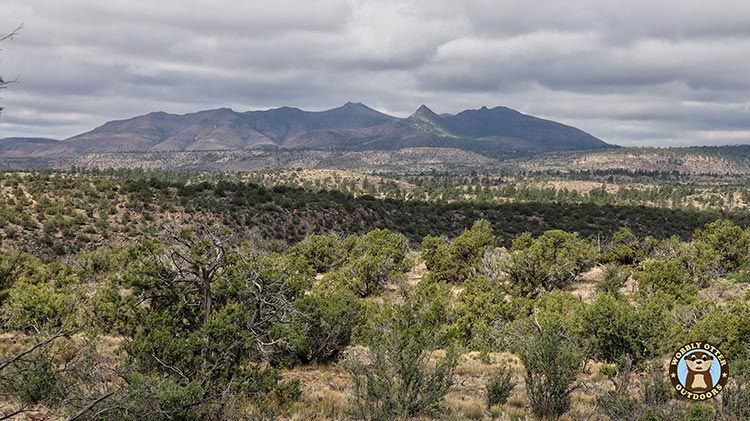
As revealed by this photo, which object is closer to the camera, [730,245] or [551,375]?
[551,375]

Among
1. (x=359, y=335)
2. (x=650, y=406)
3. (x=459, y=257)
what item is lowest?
(x=459, y=257)

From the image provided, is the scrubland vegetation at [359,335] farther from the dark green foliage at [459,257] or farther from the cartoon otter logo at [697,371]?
the cartoon otter logo at [697,371]

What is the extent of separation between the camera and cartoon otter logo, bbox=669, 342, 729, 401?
6980 millimetres

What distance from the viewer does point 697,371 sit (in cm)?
709

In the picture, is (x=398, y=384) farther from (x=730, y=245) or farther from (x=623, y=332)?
(x=730, y=245)

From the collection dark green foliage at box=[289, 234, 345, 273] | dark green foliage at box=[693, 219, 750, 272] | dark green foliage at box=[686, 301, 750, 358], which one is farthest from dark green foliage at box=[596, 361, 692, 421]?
dark green foliage at box=[289, 234, 345, 273]

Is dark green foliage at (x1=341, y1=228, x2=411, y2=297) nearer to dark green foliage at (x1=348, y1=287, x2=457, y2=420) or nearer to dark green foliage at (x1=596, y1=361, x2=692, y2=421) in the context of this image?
dark green foliage at (x1=348, y1=287, x2=457, y2=420)

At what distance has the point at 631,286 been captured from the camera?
96.4 feet

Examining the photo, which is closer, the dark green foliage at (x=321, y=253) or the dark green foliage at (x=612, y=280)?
the dark green foliage at (x=612, y=280)

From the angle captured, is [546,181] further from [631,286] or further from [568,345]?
[568,345]

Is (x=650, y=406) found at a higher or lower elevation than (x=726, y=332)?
higher

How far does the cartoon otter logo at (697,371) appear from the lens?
6.98 m

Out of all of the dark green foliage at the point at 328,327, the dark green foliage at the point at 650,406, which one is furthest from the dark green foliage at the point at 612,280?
the dark green foliage at the point at 650,406

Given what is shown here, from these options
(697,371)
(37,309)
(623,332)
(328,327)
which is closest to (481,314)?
(623,332)
